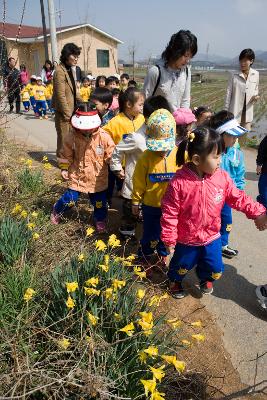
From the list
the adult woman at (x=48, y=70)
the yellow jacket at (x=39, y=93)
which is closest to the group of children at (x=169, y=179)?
the yellow jacket at (x=39, y=93)

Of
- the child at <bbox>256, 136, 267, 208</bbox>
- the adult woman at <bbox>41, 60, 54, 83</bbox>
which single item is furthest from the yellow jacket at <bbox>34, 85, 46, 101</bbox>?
the child at <bbox>256, 136, 267, 208</bbox>

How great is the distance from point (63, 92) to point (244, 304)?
355cm

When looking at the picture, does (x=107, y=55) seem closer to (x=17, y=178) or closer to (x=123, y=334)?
(x=17, y=178)

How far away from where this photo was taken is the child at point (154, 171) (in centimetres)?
253

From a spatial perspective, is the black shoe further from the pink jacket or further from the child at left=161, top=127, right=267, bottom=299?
the pink jacket

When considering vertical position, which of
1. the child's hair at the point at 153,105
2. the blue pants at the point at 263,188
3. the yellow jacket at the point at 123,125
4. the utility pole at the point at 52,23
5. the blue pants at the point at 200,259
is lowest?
the blue pants at the point at 200,259

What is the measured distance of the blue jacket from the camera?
9.94 feet

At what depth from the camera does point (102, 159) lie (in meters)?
3.37

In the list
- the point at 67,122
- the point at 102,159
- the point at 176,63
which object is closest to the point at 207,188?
the point at 102,159

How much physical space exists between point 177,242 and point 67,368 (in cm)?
127

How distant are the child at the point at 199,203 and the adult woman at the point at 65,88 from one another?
255cm

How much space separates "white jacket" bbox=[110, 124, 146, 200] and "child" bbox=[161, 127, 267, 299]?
2.37 ft

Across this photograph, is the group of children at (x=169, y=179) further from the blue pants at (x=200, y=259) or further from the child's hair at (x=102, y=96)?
the child's hair at (x=102, y=96)

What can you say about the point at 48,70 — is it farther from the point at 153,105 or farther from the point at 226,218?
the point at 226,218
